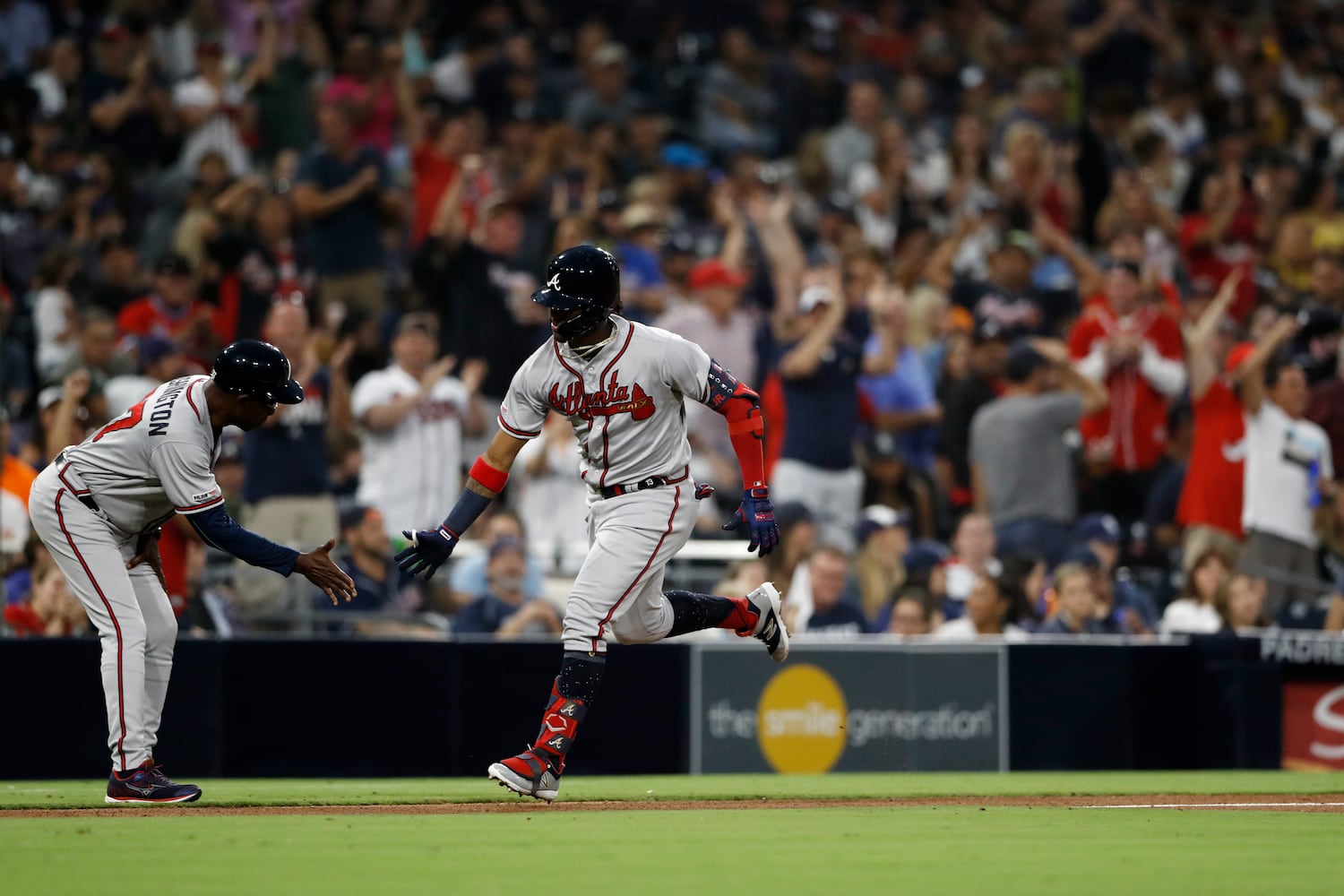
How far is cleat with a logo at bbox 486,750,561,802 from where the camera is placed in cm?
810

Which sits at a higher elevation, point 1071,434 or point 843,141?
point 843,141

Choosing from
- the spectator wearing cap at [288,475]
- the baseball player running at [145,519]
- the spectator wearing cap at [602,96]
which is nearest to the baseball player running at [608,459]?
the baseball player running at [145,519]

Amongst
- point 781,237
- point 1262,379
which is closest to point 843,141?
point 781,237

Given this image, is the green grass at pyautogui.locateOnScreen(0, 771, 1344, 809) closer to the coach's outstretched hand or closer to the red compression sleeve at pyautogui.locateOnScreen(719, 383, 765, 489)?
the coach's outstretched hand

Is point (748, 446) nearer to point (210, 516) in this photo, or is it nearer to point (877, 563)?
point (210, 516)

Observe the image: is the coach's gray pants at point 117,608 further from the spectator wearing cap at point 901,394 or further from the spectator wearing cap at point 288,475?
the spectator wearing cap at point 901,394

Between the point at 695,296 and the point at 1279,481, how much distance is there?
4.53 metres

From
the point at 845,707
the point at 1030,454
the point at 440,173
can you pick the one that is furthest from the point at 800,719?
the point at 440,173

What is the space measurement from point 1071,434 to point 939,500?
1.24 metres

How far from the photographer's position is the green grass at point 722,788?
9117 mm

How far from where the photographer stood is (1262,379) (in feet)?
46.5

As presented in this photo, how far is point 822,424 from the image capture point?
14.3 metres

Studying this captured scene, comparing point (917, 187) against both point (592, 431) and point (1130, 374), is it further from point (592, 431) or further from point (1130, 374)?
point (592, 431)

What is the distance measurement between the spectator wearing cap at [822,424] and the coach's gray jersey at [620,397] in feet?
18.1
